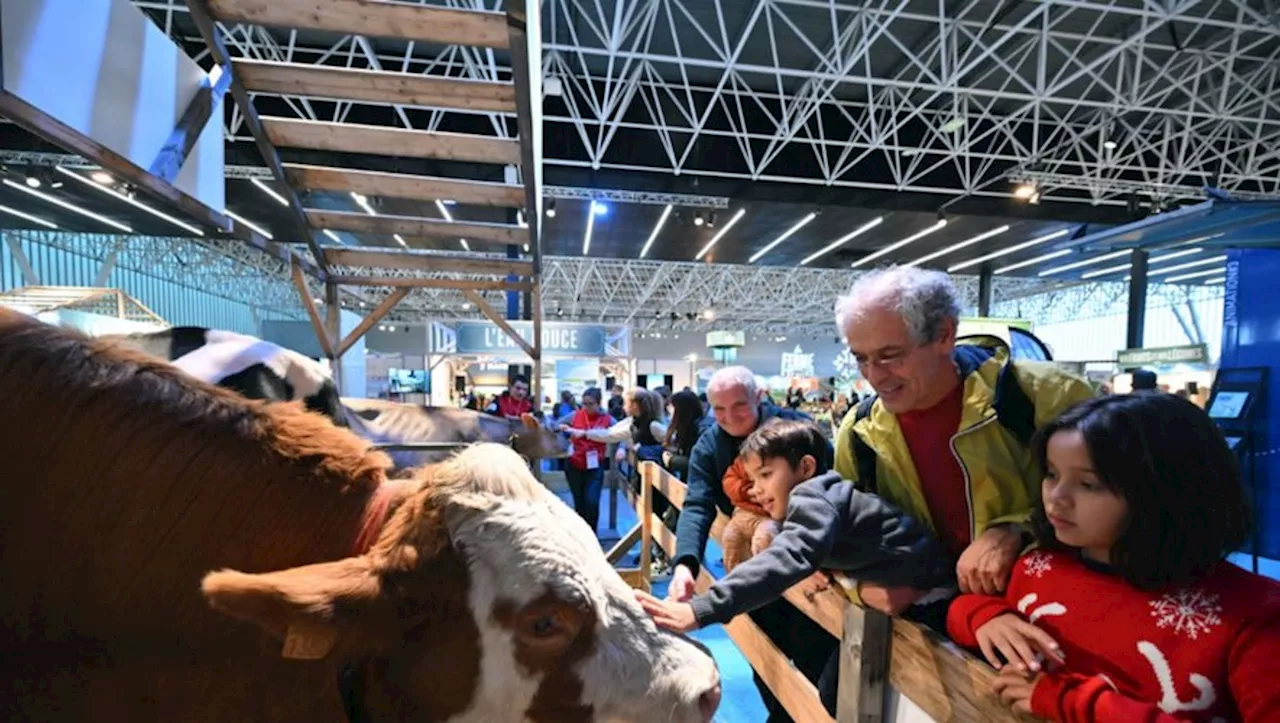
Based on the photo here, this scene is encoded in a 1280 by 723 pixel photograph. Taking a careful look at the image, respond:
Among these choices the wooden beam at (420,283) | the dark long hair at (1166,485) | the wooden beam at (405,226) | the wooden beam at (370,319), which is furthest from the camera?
the wooden beam at (370,319)

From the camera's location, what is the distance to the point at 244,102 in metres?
2.80

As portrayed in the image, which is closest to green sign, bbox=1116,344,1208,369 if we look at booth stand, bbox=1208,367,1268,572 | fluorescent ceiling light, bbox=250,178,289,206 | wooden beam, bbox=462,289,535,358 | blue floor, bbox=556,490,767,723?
booth stand, bbox=1208,367,1268,572

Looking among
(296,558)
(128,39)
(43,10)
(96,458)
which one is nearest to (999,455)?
(296,558)

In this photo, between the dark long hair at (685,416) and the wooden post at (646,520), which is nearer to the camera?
the dark long hair at (685,416)

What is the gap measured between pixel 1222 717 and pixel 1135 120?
14871 mm

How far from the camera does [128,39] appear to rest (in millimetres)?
2385

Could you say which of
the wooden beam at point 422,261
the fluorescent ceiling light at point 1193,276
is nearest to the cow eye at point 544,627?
the wooden beam at point 422,261

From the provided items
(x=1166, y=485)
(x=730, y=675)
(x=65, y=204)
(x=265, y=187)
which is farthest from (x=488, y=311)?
(x=265, y=187)

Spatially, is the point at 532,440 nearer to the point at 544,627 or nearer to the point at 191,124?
the point at 191,124

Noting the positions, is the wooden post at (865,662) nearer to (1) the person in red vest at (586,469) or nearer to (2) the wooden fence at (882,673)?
(2) the wooden fence at (882,673)

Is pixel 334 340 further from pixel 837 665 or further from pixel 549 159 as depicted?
pixel 549 159

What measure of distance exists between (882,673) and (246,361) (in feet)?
8.70

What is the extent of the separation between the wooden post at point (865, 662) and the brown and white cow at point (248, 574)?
0.62 metres

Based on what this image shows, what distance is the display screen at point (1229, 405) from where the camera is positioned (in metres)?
5.75
